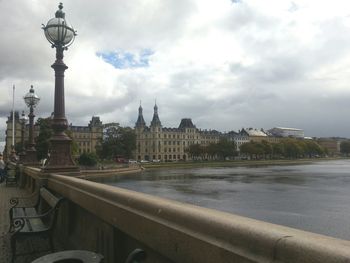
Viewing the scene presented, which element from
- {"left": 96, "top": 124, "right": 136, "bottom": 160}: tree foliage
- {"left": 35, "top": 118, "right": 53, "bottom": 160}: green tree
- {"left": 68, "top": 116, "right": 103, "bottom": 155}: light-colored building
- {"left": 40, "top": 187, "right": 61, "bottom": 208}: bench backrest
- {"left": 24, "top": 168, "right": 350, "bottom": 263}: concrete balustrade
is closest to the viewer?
{"left": 24, "top": 168, "right": 350, "bottom": 263}: concrete balustrade

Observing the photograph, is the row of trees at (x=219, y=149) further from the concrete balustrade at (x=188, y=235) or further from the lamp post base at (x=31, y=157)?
the concrete balustrade at (x=188, y=235)

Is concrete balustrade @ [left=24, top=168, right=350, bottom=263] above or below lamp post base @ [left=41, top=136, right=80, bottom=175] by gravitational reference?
below

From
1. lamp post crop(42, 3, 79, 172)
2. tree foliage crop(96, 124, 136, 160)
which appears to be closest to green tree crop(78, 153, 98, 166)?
tree foliage crop(96, 124, 136, 160)

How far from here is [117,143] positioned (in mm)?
131875

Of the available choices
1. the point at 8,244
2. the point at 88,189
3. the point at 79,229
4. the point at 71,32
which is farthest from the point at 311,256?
the point at 71,32

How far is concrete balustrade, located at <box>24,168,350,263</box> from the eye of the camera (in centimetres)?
210

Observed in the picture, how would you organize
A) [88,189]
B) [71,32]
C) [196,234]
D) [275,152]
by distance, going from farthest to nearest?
[275,152] → [71,32] → [88,189] → [196,234]

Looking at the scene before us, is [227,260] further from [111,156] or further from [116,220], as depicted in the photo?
[111,156]

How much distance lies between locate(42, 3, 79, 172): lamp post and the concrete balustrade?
6.40 meters

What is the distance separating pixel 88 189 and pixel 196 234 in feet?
10.8

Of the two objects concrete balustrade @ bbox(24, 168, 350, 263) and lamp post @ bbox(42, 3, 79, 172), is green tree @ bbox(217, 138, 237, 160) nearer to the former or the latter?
lamp post @ bbox(42, 3, 79, 172)

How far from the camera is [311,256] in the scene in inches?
77.1

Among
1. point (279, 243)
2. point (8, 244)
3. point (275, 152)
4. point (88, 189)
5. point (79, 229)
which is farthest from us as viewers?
point (275, 152)

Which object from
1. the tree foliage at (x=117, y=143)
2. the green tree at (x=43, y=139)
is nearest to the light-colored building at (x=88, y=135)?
the tree foliage at (x=117, y=143)
